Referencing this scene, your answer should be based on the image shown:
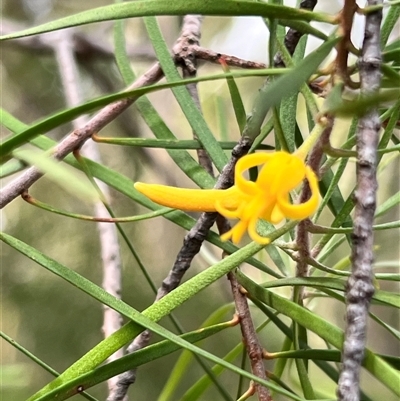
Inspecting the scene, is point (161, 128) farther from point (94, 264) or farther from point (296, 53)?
point (94, 264)

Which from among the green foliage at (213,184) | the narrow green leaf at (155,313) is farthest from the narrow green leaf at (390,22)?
the narrow green leaf at (155,313)

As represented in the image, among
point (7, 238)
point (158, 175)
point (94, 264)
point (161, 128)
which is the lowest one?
Answer: point (7, 238)

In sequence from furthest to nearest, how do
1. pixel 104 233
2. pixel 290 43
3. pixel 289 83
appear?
pixel 104 233 < pixel 290 43 < pixel 289 83

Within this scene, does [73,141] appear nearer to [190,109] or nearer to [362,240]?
[190,109]

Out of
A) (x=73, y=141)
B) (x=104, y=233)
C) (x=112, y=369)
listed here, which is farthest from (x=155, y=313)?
(x=104, y=233)

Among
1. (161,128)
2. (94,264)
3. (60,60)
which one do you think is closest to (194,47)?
(161,128)

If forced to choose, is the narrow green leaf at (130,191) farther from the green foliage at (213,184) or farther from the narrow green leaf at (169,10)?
the narrow green leaf at (169,10)

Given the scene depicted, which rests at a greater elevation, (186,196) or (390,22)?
(390,22)
